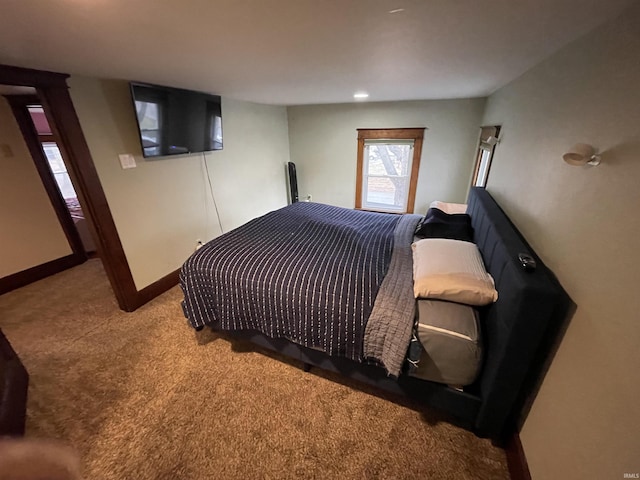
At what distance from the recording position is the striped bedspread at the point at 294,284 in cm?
144

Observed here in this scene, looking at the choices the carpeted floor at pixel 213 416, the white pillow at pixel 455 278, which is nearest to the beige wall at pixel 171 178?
the carpeted floor at pixel 213 416

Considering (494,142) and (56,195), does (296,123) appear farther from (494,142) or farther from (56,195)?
(56,195)

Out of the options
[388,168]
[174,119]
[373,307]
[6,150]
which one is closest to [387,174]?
[388,168]

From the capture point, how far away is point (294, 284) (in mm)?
1557

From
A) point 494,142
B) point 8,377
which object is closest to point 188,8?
point 8,377

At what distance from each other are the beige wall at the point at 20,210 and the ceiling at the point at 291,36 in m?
1.84

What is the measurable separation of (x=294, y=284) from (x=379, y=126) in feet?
10.6

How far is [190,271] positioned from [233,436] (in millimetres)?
1082

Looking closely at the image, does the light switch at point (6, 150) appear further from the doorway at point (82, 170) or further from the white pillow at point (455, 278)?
the white pillow at point (455, 278)

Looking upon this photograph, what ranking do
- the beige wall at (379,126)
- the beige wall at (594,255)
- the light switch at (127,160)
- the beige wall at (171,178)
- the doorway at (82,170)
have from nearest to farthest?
the beige wall at (594,255) → the doorway at (82,170) → the beige wall at (171,178) → the light switch at (127,160) → the beige wall at (379,126)

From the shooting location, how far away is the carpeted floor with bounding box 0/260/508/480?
123 centimetres

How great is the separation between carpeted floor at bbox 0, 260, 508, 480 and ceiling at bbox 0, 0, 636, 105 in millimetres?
1958

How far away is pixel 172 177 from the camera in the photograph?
270 cm

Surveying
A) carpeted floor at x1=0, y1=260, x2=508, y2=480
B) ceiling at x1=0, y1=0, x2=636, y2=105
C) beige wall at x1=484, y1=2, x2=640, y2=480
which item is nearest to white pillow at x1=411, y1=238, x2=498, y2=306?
beige wall at x1=484, y1=2, x2=640, y2=480
